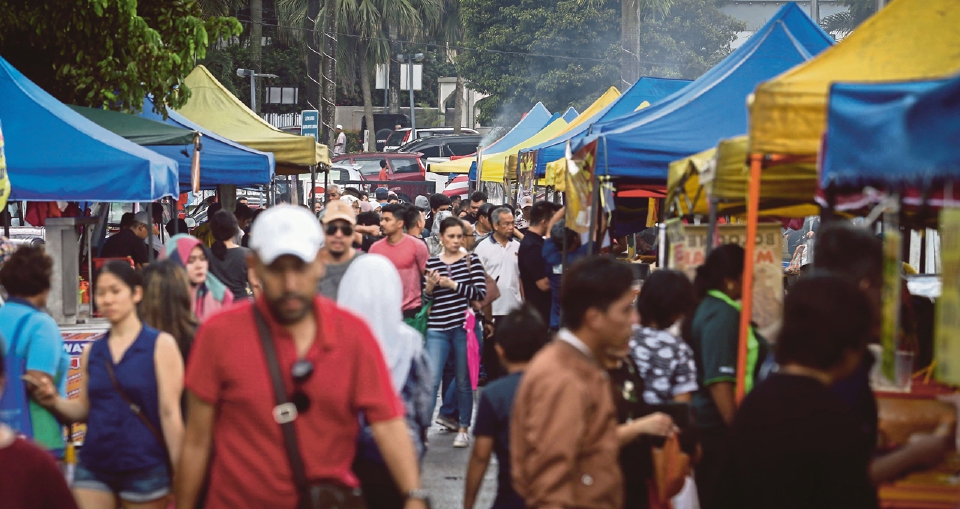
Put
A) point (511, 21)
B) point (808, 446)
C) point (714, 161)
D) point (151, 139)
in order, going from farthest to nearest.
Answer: point (511, 21), point (151, 139), point (714, 161), point (808, 446)

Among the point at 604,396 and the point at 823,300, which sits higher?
the point at 823,300

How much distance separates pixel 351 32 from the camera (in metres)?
50.9

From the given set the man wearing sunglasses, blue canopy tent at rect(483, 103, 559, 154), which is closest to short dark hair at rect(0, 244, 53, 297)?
the man wearing sunglasses

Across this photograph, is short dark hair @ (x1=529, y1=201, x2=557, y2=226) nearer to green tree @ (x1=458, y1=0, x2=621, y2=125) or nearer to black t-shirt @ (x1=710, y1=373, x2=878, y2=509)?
black t-shirt @ (x1=710, y1=373, x2=878, y2=509)

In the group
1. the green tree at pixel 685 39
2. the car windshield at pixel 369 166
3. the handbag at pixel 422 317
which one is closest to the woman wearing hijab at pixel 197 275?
the handbag at pixel 422 317

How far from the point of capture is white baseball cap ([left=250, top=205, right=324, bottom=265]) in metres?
3.31

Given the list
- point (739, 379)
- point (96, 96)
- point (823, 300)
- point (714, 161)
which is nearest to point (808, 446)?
point (823, 300)

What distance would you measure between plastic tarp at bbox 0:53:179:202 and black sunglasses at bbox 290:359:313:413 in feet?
19.2

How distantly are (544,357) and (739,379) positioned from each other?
1.95m

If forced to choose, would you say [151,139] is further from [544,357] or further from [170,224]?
[544,357]

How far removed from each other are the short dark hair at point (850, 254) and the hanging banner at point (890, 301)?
2.6 inches

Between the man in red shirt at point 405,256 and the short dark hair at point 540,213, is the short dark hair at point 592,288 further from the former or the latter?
the short dark hair at point 540,213

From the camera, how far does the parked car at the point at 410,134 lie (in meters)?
47.9

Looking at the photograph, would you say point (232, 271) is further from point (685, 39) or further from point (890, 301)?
point (685, 39)
